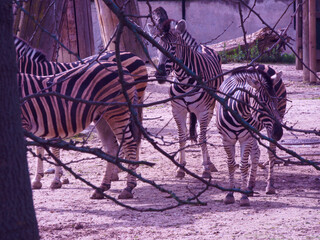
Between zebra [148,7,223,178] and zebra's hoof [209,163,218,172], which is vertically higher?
zebra [148,7,223,178]

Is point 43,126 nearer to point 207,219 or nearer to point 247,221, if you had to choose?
point 207,219

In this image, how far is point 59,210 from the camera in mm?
5371

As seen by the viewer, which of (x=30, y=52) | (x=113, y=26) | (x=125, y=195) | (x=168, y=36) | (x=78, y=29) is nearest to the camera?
(x=125, y=195)

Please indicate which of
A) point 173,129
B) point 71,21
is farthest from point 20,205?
point 173,129

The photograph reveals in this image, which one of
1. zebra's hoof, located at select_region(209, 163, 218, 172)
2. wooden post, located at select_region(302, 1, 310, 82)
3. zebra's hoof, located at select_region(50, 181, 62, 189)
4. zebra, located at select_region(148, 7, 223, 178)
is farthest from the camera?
wooden post, located at select_region(302, 1, 310, 82)

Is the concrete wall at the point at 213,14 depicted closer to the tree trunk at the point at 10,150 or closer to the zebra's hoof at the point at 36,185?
the zebra's hoof at the point at 36,185

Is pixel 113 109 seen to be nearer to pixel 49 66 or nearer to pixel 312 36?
pixel 49 66

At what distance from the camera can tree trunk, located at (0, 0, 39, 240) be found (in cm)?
192

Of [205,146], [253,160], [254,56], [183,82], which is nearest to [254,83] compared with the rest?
[253,160]

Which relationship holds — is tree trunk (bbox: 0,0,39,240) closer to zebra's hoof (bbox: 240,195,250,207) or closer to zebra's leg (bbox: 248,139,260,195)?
zebra's hoof (bbox: 240,195,250,207)

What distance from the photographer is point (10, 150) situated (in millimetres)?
1923

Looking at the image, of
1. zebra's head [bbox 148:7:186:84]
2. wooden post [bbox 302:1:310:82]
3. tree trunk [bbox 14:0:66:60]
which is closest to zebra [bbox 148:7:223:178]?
zebra's head [bbox 148:7:186:84]

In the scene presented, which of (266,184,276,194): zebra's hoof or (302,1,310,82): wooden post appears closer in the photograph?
(266,184,276,194): zebra's hoof

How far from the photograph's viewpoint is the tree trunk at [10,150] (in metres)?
1.92
